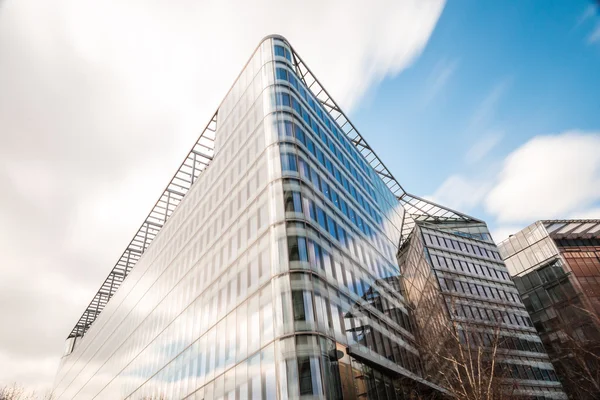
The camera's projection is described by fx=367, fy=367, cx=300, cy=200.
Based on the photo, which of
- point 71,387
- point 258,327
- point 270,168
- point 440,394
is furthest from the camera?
point 71,387

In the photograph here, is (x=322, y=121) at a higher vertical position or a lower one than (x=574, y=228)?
lower

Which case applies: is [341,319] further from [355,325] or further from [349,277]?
[349,277]

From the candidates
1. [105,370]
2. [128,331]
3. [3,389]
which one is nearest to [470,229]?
[128,331]

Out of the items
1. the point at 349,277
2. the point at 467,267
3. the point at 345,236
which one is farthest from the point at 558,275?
the point at 349,277

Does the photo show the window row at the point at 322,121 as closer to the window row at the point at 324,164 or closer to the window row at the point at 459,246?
the window row at the point at 324,164

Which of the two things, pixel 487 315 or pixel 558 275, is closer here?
pixel 487 315

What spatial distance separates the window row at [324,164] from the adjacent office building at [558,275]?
123ft

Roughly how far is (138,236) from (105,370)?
22635mm

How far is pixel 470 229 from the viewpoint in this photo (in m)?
67.2

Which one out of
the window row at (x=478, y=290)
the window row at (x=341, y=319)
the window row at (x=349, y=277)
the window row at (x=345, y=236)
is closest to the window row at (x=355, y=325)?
the window row at (x=341, y=319)

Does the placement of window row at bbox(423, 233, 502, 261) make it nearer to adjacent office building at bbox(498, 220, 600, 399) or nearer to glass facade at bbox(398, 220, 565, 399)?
glass facade at bbox(398, 220, 565, 399)

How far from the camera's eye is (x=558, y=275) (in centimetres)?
6675

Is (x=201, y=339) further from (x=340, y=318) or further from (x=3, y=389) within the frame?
(x=3, y=389)

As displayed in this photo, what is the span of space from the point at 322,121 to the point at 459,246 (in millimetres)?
37175
